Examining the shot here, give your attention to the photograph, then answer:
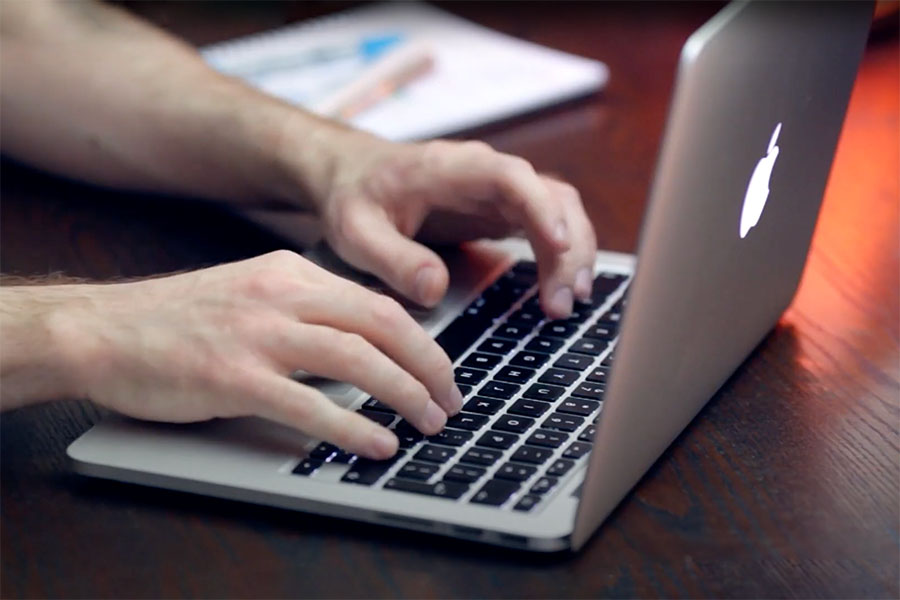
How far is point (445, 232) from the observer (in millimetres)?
833

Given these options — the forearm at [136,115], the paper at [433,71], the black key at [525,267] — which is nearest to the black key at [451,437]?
the black key at [525,267]

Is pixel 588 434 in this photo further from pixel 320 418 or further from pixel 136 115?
pixel 136 115

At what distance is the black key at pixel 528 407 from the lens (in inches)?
24.3

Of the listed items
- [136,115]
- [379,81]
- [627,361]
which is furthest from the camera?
[379,81]

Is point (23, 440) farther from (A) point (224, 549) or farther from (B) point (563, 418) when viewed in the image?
(B) point (563, 418)

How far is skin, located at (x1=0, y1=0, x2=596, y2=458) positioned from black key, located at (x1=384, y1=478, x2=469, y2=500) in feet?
0.07

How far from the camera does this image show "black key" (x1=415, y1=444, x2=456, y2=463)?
57cm

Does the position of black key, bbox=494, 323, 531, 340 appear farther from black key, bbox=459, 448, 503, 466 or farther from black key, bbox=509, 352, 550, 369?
black key, bbox=459, 448, 503, 466

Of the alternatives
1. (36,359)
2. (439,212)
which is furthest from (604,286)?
(36,359)

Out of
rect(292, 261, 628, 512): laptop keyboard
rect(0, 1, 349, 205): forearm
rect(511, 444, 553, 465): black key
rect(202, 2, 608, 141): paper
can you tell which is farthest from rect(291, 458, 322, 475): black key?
rect(202, 2, 608, 141): paper

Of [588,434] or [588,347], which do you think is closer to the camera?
[588,434]

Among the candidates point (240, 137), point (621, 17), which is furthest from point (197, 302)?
point (621, 17)

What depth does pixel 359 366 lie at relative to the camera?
60cm

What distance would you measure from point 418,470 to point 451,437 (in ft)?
0.12
